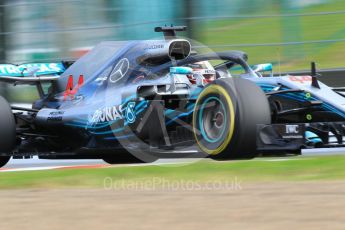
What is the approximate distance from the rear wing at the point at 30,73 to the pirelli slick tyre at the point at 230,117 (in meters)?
2.45

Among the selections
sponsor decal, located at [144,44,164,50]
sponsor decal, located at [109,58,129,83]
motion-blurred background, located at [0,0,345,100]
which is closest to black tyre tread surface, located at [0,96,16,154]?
sponsor decal, located at [109,58,129,83]

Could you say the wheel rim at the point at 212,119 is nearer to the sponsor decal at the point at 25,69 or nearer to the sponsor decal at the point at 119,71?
the sponsor decal at the point at 119,71

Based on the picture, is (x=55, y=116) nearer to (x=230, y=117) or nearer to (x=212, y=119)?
(x=212, y=119)

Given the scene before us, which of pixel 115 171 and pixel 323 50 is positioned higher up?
pixel 323 50

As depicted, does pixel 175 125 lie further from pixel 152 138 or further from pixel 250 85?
pixel 250 85

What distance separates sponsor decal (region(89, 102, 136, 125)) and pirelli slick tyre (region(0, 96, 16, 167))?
1.00m

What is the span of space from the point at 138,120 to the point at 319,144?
74.0 inches

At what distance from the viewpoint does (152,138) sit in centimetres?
855

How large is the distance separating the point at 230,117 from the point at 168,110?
92 centimetres

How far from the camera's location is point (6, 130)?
9141 mm

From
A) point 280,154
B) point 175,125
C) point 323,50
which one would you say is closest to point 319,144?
point 280,154

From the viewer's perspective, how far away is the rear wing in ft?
32.2

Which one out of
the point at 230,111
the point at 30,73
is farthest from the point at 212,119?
the point at 30,73

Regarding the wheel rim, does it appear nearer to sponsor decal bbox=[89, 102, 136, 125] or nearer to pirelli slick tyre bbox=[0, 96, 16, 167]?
sponsor decal bbox=[89, 102, 136, 125]
